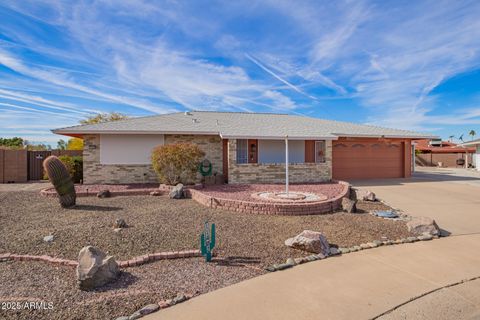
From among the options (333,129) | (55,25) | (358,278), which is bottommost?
(358,278)

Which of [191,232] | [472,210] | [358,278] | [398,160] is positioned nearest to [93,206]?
[191,232]

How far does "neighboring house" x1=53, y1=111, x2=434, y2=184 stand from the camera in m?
13.8

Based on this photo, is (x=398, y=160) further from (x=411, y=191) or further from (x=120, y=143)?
(x=120, y=143)

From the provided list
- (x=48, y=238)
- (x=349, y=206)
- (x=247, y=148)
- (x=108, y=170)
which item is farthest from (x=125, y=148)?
(x=349, y=206)

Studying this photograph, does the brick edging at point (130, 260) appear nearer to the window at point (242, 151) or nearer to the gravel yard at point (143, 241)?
the gravel yard at point (143, 241)

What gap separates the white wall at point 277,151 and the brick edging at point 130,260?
36.9 ft

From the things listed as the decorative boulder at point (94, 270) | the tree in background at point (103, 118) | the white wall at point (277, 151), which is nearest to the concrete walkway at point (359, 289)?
the decorative boulder at point (94, 270)

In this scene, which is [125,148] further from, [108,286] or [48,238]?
[108,286]

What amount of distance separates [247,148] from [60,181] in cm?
927

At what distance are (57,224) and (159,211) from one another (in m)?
2.59

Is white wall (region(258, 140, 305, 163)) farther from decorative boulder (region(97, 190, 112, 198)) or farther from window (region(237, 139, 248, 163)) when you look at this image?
decorative boulder (region(97, 190, 112, 198))

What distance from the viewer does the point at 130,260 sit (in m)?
4.55

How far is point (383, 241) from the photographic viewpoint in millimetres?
5758

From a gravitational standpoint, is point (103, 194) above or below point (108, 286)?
above
